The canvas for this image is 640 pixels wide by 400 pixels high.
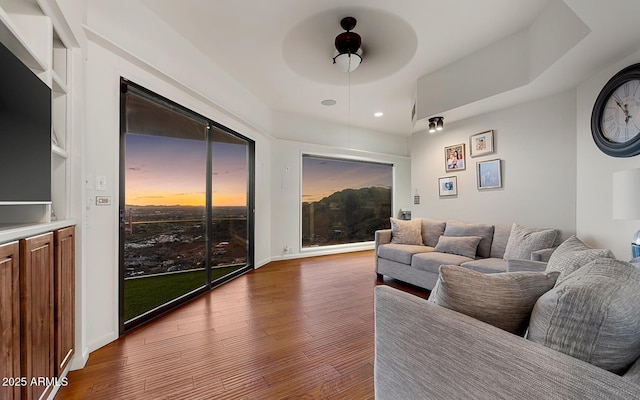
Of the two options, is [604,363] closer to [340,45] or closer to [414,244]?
[340,45]

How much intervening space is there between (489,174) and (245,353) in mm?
3712

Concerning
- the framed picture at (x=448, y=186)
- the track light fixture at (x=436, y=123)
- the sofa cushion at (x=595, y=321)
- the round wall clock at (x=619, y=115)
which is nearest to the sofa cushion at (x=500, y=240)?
the framed picture at (x=448, y=186)

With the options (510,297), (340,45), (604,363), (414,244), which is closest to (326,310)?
(414,244)

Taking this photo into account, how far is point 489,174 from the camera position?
12.0 feet

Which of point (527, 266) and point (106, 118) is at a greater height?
point (106, 118)

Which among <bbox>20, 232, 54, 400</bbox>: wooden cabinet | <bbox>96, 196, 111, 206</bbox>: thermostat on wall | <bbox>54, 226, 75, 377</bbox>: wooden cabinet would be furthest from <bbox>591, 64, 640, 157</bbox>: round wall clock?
<bbox>96, 196, 111, 206</bbox>: thermostat on wall

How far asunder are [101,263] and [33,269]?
90 centimetres

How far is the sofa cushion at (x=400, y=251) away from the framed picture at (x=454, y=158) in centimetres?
131

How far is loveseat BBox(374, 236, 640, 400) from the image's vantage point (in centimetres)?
69

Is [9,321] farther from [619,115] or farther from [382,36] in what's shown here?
[619,115]

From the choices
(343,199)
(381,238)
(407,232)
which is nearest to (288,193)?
(343,199)

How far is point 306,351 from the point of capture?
2.01 metres

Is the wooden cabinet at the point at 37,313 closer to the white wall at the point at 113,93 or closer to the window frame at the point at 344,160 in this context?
the white wall at the point at 113,93

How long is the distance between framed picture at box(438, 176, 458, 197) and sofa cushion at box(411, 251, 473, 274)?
1.18 m
